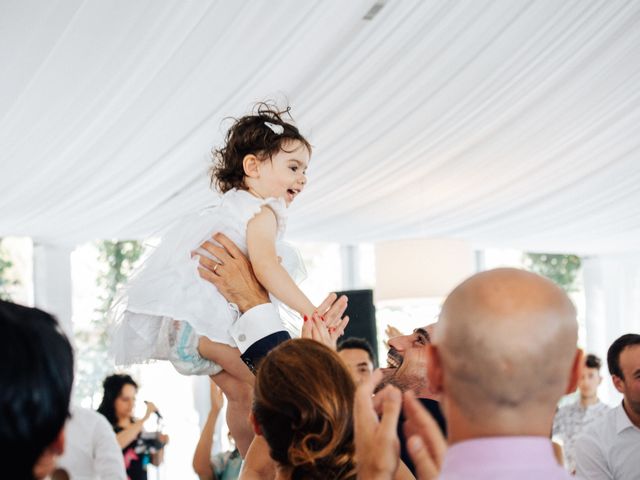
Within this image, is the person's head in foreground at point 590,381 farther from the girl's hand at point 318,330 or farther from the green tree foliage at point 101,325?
the girl's hand at point 318,330

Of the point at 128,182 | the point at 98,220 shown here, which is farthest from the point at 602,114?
the point at 98,220

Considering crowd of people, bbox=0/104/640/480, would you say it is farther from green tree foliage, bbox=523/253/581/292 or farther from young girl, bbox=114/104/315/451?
green tree foliage, bbox=523/253/581/292

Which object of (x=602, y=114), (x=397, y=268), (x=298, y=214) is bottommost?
(x=397, y=268)

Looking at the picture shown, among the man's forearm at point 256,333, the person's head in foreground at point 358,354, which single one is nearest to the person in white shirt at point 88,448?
the person's head in foreground at point 358,354

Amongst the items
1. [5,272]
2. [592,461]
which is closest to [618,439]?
[592,461]

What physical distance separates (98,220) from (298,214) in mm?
1590

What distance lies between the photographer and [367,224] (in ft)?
26.7

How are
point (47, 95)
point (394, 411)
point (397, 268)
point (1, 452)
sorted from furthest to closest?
point (397, 268) → point (47, 95) → point (394, 411) → point (1, 452)

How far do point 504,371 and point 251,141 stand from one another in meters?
1.52

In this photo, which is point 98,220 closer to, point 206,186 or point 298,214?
point 206,186

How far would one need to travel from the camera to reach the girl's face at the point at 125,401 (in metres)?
5.78

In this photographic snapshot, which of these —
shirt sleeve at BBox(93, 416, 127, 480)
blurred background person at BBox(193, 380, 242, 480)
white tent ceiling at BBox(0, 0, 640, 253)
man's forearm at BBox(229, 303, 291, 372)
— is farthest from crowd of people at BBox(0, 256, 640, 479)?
blurred background person at BBox(193, 380, 242, 480)

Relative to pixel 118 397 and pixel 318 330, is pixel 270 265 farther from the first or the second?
pixel 118 397

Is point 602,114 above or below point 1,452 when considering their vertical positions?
above
